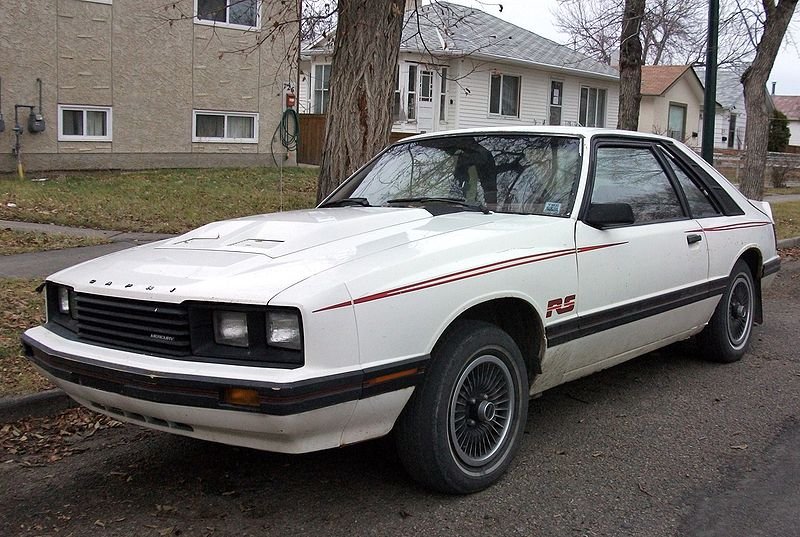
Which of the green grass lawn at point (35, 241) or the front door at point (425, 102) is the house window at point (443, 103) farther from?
the green grass lawn at point (35, 241)

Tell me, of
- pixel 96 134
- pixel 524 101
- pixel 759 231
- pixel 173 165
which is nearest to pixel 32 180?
pixel 96 134

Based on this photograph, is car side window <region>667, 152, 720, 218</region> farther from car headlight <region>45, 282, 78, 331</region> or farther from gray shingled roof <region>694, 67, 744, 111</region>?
gray shingled roof <region>694, 67, 744, 111</region>

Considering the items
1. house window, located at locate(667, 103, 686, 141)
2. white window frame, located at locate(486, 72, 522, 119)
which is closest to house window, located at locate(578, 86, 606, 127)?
white window frame, located at locate(486, 72, 522, 119)

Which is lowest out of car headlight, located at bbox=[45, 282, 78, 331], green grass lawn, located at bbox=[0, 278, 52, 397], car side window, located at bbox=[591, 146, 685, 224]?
green grass lawn, located at bbox=[0, 278, 52, 397]

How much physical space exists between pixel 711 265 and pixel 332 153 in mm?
3411

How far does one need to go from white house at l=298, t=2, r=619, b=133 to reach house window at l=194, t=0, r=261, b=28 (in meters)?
5.73

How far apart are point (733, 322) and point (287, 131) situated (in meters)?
15.8

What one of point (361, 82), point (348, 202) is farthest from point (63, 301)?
point (361, 82)

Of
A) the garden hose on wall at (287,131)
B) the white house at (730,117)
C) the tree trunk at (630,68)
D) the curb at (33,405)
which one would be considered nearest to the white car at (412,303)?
the curb at (33,405)

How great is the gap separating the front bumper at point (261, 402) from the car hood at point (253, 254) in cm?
A: 31

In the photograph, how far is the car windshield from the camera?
474 cm

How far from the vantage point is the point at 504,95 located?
92.5 feet

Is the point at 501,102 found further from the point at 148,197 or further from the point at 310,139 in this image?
the point at 148,197

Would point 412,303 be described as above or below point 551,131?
A: below
